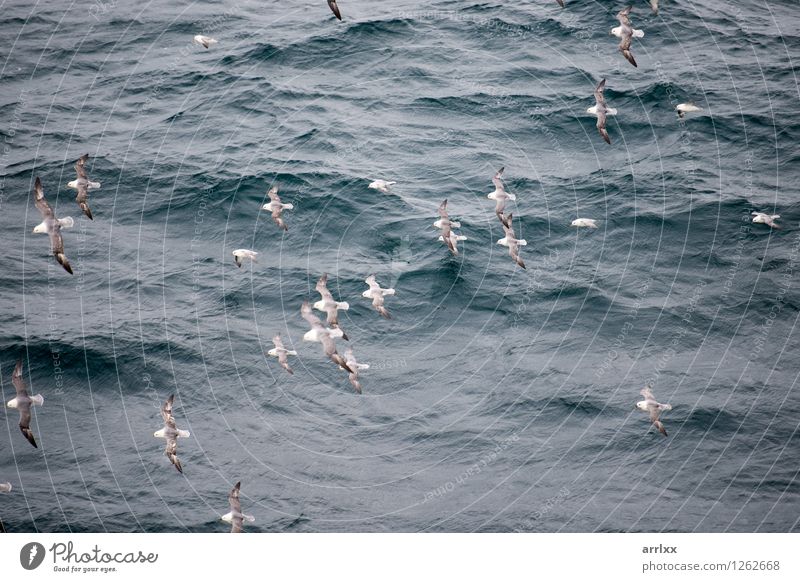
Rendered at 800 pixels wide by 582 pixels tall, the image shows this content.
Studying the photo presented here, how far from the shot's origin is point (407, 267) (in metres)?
46.4

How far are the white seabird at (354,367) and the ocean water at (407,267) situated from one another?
16.9 inches

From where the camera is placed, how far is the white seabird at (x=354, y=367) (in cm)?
4125

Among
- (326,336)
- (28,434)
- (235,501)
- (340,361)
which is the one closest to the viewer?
(235,501)

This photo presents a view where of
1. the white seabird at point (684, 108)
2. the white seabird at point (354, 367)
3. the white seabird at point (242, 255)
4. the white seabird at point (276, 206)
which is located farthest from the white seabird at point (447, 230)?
the white seabird at point (684, 108)

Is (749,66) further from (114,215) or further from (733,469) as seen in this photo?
(114,215)

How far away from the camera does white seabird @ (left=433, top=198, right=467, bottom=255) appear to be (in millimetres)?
43516

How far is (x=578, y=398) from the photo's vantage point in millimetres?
41656

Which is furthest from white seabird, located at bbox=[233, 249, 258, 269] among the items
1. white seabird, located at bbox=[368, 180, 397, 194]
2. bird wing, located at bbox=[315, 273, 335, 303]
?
white seabird, located at bbox=[368, 180, 397, 194]

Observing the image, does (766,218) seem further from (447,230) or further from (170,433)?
(170,433)

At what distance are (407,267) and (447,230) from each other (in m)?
2.84

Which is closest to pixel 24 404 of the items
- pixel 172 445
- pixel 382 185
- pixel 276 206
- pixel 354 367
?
pixel 172 445

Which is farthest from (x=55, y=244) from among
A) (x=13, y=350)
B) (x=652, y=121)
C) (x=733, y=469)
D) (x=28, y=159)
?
(x=652, y=121)
